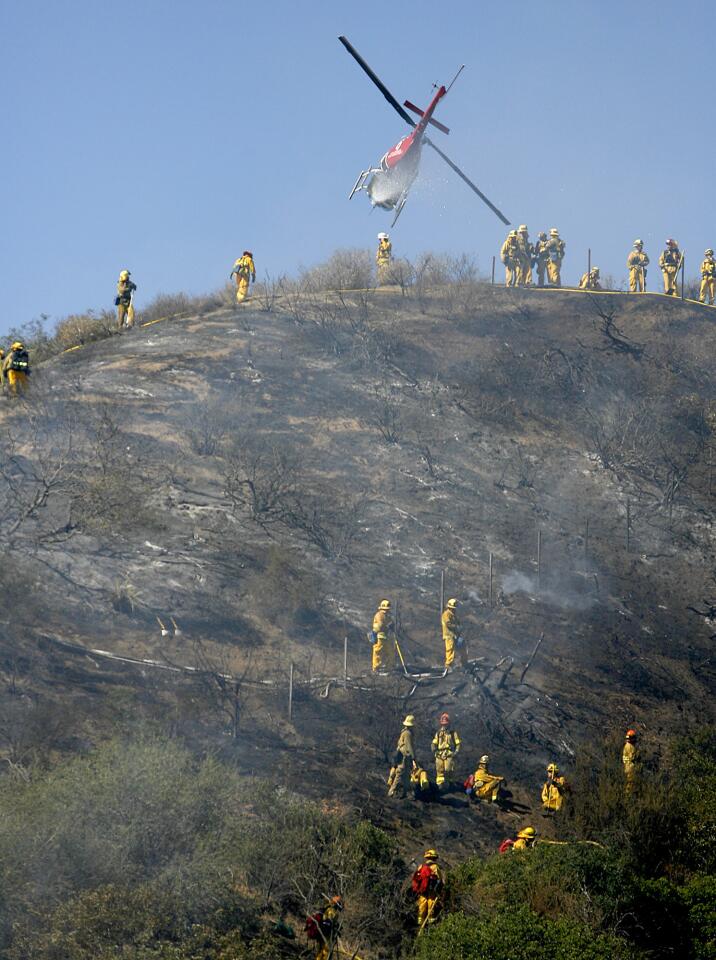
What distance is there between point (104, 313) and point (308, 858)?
21512 millimetres

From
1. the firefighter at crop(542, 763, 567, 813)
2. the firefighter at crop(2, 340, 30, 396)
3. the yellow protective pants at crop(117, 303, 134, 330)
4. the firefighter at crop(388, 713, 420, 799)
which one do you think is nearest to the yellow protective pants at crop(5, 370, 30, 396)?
the firefighter at crop(2, 340, 30, 396)

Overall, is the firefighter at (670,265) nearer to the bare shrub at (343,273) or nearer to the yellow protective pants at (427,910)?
the bare shrub at (343,273)

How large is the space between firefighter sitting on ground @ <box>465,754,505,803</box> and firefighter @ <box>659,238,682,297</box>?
22944 mm

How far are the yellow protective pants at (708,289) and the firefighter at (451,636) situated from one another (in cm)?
1977

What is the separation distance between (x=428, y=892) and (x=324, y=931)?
1644 millimetres

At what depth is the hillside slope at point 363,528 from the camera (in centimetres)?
1909

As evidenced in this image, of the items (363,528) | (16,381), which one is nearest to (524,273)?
(363,528)

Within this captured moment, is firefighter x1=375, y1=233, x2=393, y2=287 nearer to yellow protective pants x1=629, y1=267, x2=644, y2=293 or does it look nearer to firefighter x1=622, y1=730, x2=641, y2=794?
yellow protective pants x1=629, y1=267, x2=644, y2=293

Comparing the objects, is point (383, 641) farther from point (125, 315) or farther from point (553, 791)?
point (125, 315)

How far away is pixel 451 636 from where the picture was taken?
20.7 meters

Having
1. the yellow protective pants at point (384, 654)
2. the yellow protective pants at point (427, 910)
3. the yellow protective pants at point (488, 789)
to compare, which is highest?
the yellow protective pants at point (384, 654)

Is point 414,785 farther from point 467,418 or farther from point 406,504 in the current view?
point 467,418

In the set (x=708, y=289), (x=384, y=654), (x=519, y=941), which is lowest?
(x=519, y=941)

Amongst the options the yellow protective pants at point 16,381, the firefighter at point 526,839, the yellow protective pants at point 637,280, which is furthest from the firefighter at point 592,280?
the firefighter at point 526,839
